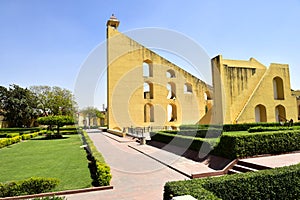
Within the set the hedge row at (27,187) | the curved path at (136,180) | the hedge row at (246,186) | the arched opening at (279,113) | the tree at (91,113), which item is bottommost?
the curved path at (136,180)

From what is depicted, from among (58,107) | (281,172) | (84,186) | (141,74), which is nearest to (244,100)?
(141,74)

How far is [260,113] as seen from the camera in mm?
20703

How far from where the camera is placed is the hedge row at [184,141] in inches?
356

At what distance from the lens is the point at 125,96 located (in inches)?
1074

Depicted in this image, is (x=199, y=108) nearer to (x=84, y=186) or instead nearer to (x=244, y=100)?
(x=244, y=100)

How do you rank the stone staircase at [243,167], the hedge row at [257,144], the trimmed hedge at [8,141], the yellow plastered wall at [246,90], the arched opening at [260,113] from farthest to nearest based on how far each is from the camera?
the arched opening at [260,113] → the yellow plastered wall at [246,90] → the trimmed hedge at [8,141] → the hedge row at [257,144] → the stone staircase at [243,167]

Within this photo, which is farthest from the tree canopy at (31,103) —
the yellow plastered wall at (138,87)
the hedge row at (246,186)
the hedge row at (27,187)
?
the hedge row at (246,186)

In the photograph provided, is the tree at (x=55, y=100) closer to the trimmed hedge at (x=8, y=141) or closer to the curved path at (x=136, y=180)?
the trimmed hedge at (x=8, y=141)

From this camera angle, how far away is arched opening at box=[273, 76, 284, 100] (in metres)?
21.0

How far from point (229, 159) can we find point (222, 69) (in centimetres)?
1272

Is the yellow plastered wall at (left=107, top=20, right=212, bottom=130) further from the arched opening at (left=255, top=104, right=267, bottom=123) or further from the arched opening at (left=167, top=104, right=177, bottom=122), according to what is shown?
the arched opening at (left=255, top=104, right=267, bottom=123)

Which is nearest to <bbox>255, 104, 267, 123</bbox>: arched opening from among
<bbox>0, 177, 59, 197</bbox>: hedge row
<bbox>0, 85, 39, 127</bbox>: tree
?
<bbox>0, 177, 59, 197</bbox>: hedge row

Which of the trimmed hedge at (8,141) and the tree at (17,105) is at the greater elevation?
the tree at (17,105)

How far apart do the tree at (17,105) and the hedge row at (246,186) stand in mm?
37952
